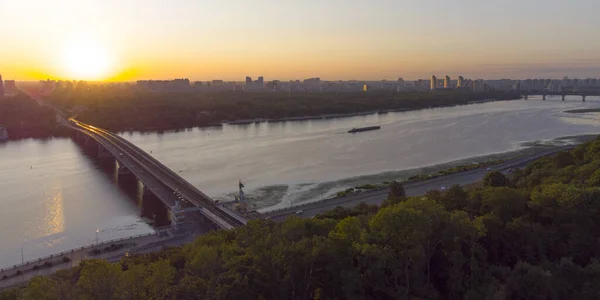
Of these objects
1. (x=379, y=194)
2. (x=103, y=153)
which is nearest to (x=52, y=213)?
(x=379, y=194)

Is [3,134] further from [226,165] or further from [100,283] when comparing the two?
[100,283]

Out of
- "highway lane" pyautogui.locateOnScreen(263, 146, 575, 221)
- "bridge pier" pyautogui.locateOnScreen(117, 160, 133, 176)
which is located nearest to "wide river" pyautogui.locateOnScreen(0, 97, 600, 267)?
"bridge pier" pyautogui.locateOnScreen(117, 160, 133, 176)

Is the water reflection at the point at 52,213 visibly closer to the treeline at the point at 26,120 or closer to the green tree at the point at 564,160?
the green tree at the point at 564,160

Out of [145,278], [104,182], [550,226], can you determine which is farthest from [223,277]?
[104,182]

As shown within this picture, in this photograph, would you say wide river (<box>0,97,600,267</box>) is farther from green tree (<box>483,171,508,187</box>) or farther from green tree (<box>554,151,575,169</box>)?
green tree (<box>554,151,575,169</box>)

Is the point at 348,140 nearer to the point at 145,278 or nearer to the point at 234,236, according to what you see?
the point at 234,236
